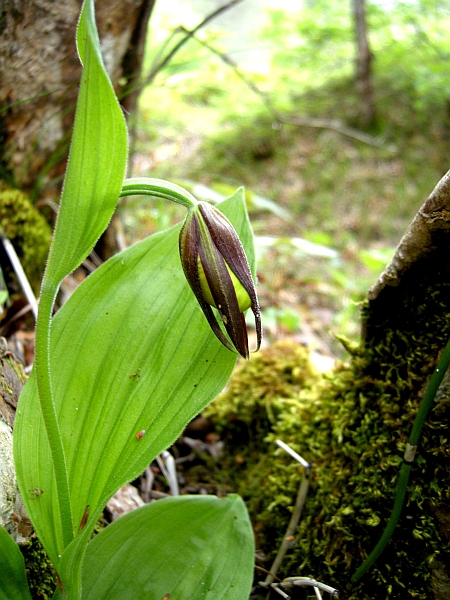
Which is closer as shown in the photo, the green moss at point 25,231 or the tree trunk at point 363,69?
the green moss at point 25,231

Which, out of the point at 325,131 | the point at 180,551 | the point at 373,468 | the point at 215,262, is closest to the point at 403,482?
the point at 373,468

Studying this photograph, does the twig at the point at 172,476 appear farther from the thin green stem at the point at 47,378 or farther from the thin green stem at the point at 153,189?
the thin green stem at the point at 153,189

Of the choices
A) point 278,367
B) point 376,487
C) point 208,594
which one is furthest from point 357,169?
point 208,594

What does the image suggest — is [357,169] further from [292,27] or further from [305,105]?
[292,27]

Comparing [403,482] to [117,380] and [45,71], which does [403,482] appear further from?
[45,71]

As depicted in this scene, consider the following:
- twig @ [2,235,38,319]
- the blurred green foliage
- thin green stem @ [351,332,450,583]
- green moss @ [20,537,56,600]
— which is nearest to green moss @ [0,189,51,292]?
twig @ [2,235,38,319]

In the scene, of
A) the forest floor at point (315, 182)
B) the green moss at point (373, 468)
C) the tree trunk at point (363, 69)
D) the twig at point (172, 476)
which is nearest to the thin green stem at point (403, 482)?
the green moss at point (373, 468)

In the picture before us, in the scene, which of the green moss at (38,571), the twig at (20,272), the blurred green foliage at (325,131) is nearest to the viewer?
the green moss at (38,571)
